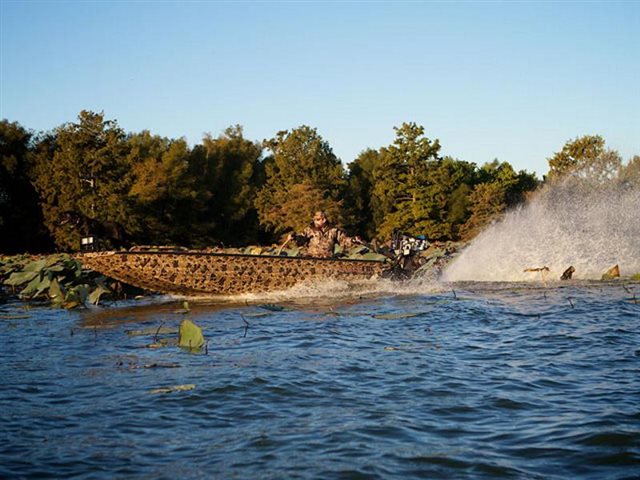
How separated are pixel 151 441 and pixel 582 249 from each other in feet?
60.7

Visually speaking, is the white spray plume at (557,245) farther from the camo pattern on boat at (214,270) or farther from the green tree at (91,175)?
the green tree at (91,175)

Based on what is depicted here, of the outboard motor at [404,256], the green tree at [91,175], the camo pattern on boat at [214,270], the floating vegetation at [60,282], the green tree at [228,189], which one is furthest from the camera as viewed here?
the green tree at [228,189]

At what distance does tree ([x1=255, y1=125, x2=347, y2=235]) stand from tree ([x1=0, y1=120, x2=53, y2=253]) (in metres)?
15.4

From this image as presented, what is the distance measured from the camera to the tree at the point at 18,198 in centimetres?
4428

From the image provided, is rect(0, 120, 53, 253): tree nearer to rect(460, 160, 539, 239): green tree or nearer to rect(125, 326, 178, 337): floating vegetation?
rect(460, 160, 539, 239): green tree

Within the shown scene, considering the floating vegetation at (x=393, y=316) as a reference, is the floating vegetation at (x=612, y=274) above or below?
above

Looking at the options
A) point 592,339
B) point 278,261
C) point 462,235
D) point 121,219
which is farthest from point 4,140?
point 592,339

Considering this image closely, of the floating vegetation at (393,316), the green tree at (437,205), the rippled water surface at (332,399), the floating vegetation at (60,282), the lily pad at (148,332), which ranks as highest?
the green tree at (437,205)

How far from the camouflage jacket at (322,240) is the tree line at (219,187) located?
915 inches

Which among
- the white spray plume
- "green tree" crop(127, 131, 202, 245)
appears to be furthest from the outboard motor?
"green tree" crop(127, 131, 202, 245)

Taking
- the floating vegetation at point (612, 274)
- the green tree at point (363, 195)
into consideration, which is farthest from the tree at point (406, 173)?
the floating vegetation at point (612, 274)

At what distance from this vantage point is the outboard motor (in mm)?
16359

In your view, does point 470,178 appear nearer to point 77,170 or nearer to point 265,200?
point 265,200

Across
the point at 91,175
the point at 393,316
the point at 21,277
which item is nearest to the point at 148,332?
the point at 393,316
